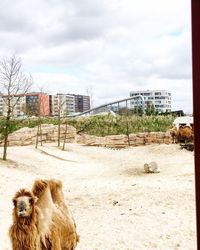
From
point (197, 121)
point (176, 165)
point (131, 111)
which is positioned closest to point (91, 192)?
point (176, 165)

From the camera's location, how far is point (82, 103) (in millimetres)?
10430

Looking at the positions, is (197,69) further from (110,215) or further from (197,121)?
(110,215)

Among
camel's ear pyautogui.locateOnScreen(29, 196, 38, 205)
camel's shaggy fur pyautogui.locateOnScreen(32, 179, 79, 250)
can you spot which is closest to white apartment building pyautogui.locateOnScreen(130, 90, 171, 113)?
camel's shaggy fur pyautogui.locateOnScreen(32, 179, 79, 250)

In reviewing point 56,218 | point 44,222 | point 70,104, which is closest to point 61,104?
point 70,104

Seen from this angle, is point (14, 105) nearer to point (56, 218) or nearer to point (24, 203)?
point (56, 218)

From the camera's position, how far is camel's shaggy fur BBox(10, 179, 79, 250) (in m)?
1.17

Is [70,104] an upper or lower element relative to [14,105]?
upper

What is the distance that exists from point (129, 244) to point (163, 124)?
310 inches

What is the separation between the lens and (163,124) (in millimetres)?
9586

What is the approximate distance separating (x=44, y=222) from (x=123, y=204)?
1.52 m

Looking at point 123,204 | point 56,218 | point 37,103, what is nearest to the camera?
point 56,218

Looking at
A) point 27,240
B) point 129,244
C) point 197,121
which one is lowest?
point 129,244

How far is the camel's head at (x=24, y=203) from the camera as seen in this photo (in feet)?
3.81

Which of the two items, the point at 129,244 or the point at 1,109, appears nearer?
the point at 129,244
